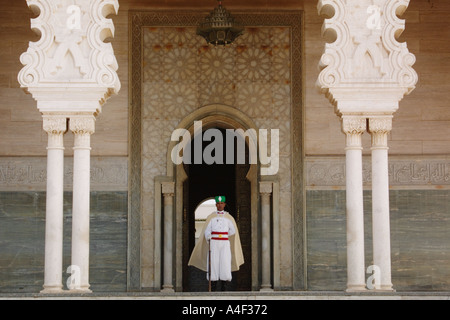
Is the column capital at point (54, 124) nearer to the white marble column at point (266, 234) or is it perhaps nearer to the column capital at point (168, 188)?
the column capital at point (168, 188)

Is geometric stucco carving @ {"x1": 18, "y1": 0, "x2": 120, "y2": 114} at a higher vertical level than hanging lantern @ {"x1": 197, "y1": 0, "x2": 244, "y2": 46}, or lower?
lower

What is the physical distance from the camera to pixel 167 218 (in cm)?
1423

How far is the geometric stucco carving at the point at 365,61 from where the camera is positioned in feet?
38.4

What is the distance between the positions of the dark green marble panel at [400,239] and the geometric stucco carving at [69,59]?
4055mm

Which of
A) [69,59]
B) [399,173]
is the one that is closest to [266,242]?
[399,173]

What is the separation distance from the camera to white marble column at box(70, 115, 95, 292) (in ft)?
37.3

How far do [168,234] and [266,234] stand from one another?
140cm

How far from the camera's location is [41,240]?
14.1 m

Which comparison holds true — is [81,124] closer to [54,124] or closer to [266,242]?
[54,124]

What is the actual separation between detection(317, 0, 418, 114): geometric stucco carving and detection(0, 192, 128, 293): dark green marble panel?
4065mm

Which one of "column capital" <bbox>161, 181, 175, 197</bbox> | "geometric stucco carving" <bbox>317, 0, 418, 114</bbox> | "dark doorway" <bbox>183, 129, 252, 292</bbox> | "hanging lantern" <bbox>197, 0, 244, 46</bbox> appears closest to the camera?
"geometric stucco carving" <bbox>317, 0, 418, 114</bbox>

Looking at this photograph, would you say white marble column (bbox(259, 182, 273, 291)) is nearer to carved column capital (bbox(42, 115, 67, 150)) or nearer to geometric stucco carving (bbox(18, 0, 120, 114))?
geometric stucco carving (bbox(18, 0, 120, 114))

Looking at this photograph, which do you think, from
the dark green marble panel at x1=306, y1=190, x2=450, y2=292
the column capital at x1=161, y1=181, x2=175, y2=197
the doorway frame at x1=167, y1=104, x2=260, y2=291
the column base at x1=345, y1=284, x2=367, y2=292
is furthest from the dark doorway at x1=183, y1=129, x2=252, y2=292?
the column base at x1=345, y1=284, x2=367, y2=292

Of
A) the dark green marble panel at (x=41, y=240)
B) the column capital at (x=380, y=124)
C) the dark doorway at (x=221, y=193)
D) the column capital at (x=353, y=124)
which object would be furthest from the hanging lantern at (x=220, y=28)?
the dark doorway at (x=221, y=193)
